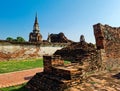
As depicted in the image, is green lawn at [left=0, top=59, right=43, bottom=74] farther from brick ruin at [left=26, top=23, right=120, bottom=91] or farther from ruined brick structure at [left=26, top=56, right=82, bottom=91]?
ruined brick structure at [left=26, top=56, right=82, bottom=91]

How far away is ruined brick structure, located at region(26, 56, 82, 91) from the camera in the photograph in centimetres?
451

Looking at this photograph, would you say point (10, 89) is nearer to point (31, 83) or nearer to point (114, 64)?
point (31, 83)

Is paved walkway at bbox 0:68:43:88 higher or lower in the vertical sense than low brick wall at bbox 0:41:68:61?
lower

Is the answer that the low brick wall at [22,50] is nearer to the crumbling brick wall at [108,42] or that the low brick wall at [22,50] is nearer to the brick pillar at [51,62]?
the crumbling brick wall at [108,42]

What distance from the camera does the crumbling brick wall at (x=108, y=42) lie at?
8336 mm

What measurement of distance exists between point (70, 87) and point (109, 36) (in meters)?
5.56

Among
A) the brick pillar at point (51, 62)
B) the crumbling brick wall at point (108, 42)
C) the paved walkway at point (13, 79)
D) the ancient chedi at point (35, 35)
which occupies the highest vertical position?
the ancient chedi at point (35, 35)

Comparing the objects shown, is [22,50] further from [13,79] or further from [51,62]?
[51,62]

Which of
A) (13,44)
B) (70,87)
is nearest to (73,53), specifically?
(13,44)

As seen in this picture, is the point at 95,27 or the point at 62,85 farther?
the point at 95,27

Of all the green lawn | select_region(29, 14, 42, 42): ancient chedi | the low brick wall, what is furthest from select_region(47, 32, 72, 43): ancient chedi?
the green lawn

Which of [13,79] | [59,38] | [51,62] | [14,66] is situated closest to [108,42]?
[51,62]

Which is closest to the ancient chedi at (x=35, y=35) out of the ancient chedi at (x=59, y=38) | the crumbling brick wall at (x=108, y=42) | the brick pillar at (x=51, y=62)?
the ancient chedi at (x=59, y=38)

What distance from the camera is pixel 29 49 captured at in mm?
17109
